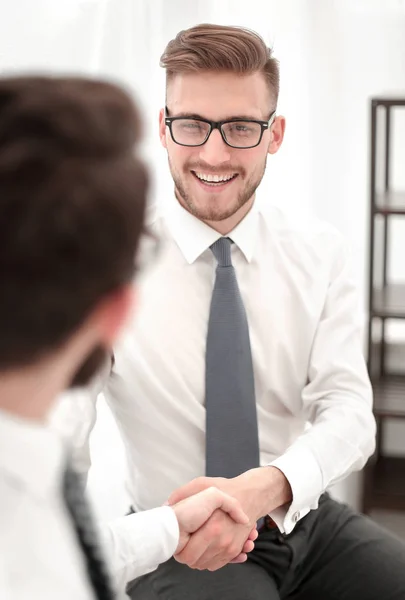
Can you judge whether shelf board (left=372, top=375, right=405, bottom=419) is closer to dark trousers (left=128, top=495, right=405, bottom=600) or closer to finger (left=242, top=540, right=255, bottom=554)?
dark trousers (left=128, top=495, right=405, bottom=600)

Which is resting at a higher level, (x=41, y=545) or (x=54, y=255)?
(x=54, y=255)

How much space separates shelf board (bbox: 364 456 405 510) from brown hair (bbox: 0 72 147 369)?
2071 mm

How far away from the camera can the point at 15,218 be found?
65cm

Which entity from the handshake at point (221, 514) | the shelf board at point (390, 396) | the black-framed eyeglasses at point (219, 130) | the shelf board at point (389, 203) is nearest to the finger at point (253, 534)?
the handshake at point (221, 514)

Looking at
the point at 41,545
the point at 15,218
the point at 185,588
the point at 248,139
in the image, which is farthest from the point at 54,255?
the point at 248,139

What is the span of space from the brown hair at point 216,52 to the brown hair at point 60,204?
3.60ft

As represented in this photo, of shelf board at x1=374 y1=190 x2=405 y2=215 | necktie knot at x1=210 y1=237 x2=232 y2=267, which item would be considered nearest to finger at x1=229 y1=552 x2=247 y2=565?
necktie knot at x1=210 y1=237 x2=232 y2=267

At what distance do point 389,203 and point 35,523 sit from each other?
2018 millimetres

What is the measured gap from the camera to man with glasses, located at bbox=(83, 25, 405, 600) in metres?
1.74

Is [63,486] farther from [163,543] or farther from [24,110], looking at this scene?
[163,543]

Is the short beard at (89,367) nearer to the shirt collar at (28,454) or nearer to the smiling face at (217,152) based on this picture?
the shirt collar at (28,454)

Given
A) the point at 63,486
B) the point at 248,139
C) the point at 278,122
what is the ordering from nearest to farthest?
1. the point at 63,486
2. the point at 248,139
3. the point at 278,122

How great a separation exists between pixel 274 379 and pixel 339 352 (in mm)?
154

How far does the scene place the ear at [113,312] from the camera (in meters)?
0.73
